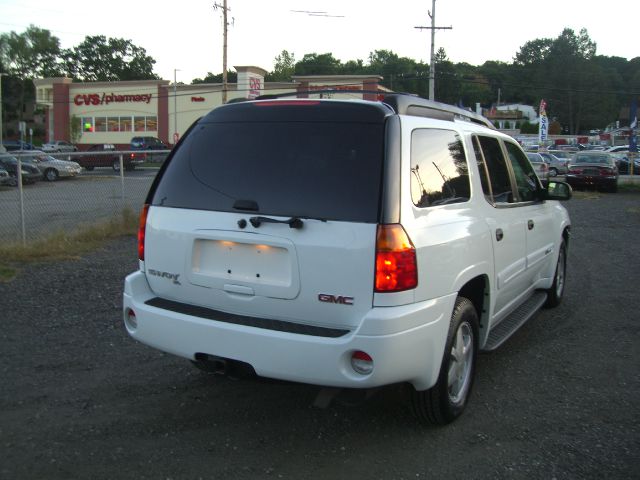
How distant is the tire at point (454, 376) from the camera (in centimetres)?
373

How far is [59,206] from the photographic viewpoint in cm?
1095

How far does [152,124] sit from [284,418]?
2392 inches

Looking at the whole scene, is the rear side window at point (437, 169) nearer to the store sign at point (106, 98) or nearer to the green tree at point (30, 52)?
the store sign at point (106, 98)

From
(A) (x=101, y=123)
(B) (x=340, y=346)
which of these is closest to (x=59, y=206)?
(B) (x=340, y=346)

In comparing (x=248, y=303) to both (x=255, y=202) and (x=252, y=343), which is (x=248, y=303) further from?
(x=255, y=202)

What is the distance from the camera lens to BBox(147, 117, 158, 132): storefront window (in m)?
61.1

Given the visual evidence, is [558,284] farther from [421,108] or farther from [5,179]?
[5,179]

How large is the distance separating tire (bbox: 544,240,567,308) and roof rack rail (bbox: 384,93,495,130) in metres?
2.67

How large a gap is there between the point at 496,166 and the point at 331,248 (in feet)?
7.13

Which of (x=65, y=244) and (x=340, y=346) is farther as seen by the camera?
(x=65, y=244)

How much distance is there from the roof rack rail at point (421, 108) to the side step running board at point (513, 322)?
163 cm

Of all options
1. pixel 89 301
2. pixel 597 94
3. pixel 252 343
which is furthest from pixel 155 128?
pixel 597 94

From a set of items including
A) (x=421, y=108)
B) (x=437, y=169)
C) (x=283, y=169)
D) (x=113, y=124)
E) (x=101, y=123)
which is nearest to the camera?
(x=283, y=169)

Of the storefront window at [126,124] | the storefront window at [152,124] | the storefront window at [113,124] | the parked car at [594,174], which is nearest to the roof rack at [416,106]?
the parked car at [594,174]
